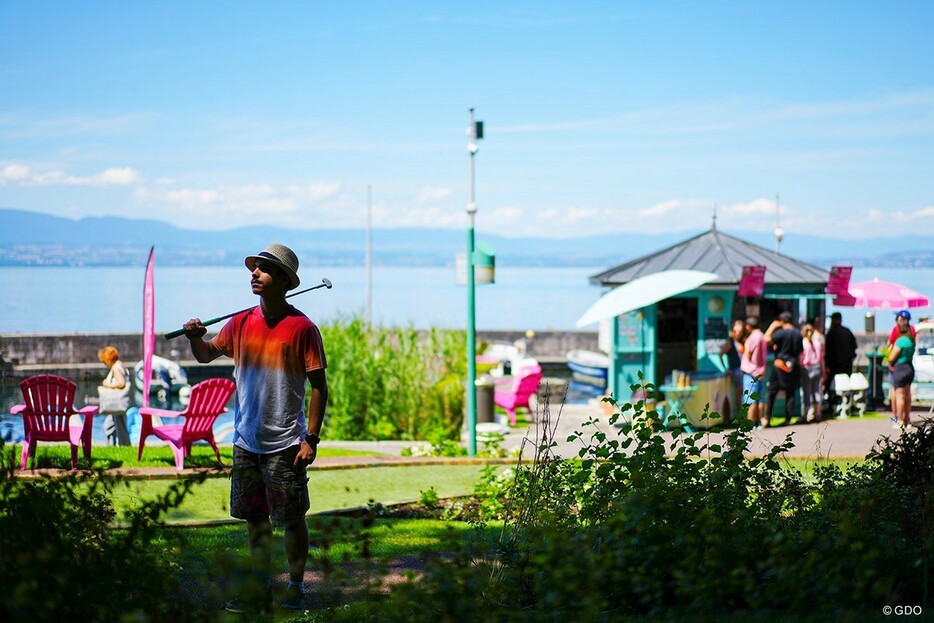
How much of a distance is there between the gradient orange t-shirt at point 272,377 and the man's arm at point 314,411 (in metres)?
0.05

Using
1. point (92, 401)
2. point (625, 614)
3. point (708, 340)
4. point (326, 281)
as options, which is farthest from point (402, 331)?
point (625, 614)

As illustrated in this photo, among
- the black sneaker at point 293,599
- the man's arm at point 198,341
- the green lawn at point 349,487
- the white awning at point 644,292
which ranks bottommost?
the green lawn at point 349,487

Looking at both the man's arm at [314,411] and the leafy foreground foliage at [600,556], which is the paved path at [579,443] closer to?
the leafy foreground foliage at [600,556]

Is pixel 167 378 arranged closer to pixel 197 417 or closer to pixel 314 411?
pixel 197 417

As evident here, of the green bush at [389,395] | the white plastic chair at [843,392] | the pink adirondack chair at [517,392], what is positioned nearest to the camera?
the green bush at [389,395]

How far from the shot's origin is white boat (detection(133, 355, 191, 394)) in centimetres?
3138

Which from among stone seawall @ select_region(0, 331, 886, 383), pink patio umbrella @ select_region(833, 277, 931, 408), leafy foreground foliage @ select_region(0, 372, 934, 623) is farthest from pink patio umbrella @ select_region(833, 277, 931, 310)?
leafy foreground foliage @ select_region(0, 372, 934, 623)

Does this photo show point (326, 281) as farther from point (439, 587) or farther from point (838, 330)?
point (838, 330)

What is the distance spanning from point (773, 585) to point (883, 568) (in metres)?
1.25

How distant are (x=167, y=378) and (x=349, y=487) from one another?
22582 millimetres

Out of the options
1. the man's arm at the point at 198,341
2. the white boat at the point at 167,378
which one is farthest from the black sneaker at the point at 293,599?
the white boat at the point at 167,378

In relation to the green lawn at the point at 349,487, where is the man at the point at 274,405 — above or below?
above

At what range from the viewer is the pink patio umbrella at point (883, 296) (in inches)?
865

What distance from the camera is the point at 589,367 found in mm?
34562
